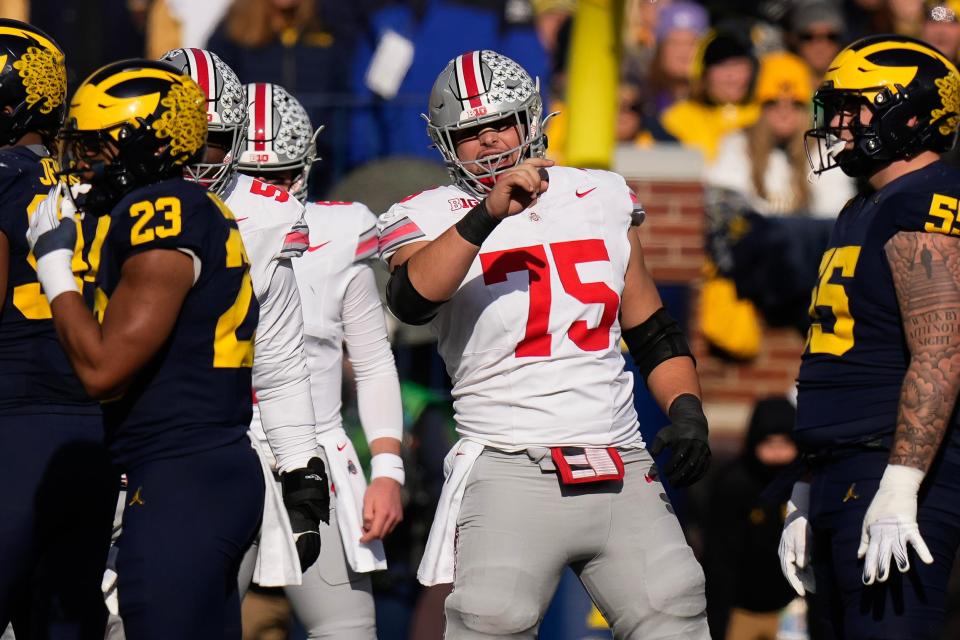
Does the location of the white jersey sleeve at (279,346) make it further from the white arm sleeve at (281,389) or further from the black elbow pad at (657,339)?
the black elbow pad at (657,339)

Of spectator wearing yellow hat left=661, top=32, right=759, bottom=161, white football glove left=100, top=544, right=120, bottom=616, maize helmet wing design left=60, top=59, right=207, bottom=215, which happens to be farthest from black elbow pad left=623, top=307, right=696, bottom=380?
spectator wearing yellow hat left=661, top=32, right=759, bottom=161

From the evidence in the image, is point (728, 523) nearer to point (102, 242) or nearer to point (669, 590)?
point (669, 590)

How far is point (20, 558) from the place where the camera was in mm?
4434

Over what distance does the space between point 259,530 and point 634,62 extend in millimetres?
6455

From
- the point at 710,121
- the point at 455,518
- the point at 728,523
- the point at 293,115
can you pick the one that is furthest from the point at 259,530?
the point at 710,121

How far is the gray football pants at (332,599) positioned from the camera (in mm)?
5117

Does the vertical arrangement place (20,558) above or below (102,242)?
below

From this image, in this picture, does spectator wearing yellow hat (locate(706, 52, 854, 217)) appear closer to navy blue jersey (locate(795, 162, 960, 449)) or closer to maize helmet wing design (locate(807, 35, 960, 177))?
maize helmet wing design (locate(807, 35, 960, 177))

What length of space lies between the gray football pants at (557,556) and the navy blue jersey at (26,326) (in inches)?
45.1

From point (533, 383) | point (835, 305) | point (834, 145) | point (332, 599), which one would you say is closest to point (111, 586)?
point (332, 599)

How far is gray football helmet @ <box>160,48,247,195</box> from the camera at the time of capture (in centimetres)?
480

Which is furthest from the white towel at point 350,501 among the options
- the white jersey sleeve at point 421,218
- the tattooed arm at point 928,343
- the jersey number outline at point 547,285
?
the tattooed arm at point 928,343

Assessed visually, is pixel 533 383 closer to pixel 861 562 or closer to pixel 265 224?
pixel 265 224

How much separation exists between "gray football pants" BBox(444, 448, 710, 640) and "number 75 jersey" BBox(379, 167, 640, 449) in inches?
5.6
